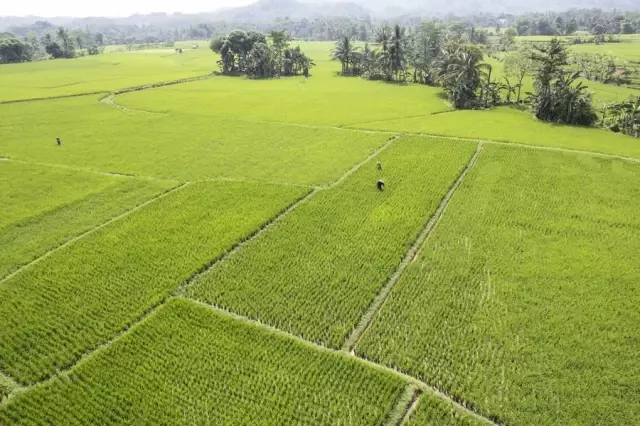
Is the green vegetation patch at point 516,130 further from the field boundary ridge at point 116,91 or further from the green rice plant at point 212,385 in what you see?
the field boundary ridge at point 116,91

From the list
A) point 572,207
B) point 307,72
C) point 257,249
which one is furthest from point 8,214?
point 307,72

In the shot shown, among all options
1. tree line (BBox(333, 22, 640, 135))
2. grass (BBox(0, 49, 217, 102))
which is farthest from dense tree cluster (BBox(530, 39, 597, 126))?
grass (BBox(0, 49, 217, 102))

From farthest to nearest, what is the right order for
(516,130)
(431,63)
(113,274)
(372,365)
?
(431,63), (516,130), (113,274), (372,365)

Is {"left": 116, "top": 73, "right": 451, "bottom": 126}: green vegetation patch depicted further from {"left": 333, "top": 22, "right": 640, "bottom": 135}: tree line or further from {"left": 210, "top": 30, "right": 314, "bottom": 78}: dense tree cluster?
{"left": 210, "top": 30, "right": 314, "bottom": 78}: dense tree cluster

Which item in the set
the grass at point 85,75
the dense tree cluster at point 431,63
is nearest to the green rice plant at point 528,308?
the dense tree cluster at point 431,63

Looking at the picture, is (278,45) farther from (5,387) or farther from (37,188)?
(5,387)

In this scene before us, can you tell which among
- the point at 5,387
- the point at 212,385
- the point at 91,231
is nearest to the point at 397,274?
the point at 212,385
